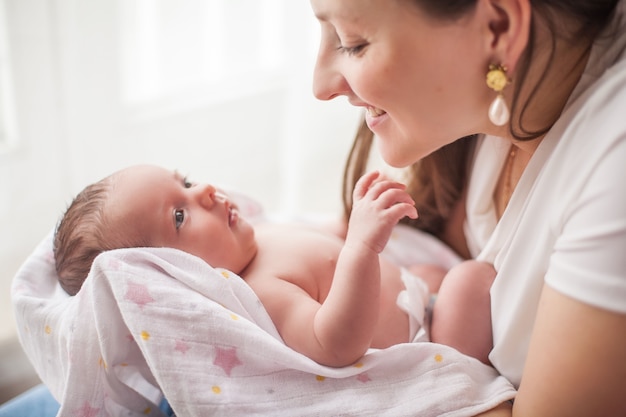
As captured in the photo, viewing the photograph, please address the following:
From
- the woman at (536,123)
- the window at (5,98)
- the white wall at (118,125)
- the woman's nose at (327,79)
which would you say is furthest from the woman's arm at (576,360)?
the window at (5,98)

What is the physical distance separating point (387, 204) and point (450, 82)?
205 millimetres

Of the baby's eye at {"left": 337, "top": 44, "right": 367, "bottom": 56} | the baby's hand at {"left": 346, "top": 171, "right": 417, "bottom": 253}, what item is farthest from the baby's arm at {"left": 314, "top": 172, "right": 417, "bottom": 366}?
the baby's eye at {"left": 337, "top": 44, "right": 367, "bottom": 56}

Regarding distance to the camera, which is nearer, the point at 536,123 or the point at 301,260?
the point at 536,123

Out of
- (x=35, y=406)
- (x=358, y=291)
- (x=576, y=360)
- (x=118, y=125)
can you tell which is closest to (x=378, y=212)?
(x=358, y=291)

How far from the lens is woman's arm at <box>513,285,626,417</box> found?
2.78ft

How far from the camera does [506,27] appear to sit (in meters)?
0.90

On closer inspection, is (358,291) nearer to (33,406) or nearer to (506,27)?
(506,27)

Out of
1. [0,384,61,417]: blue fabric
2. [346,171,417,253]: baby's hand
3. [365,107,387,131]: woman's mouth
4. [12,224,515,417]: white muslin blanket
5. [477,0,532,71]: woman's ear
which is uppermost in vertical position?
[477,0,532,71]: woman's ear

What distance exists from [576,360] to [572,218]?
0.18 m

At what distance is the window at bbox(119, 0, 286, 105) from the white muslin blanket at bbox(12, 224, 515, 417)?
2.81 ft

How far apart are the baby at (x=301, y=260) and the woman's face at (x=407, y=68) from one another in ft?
0.38

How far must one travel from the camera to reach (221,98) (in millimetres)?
1975

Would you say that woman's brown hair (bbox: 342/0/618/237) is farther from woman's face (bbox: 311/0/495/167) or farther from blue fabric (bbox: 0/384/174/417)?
blue fabric (bbox: 0/384/174/417)

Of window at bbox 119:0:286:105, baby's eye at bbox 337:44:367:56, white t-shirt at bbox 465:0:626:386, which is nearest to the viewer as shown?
white t-shirt at bbox 465:0:626:386
